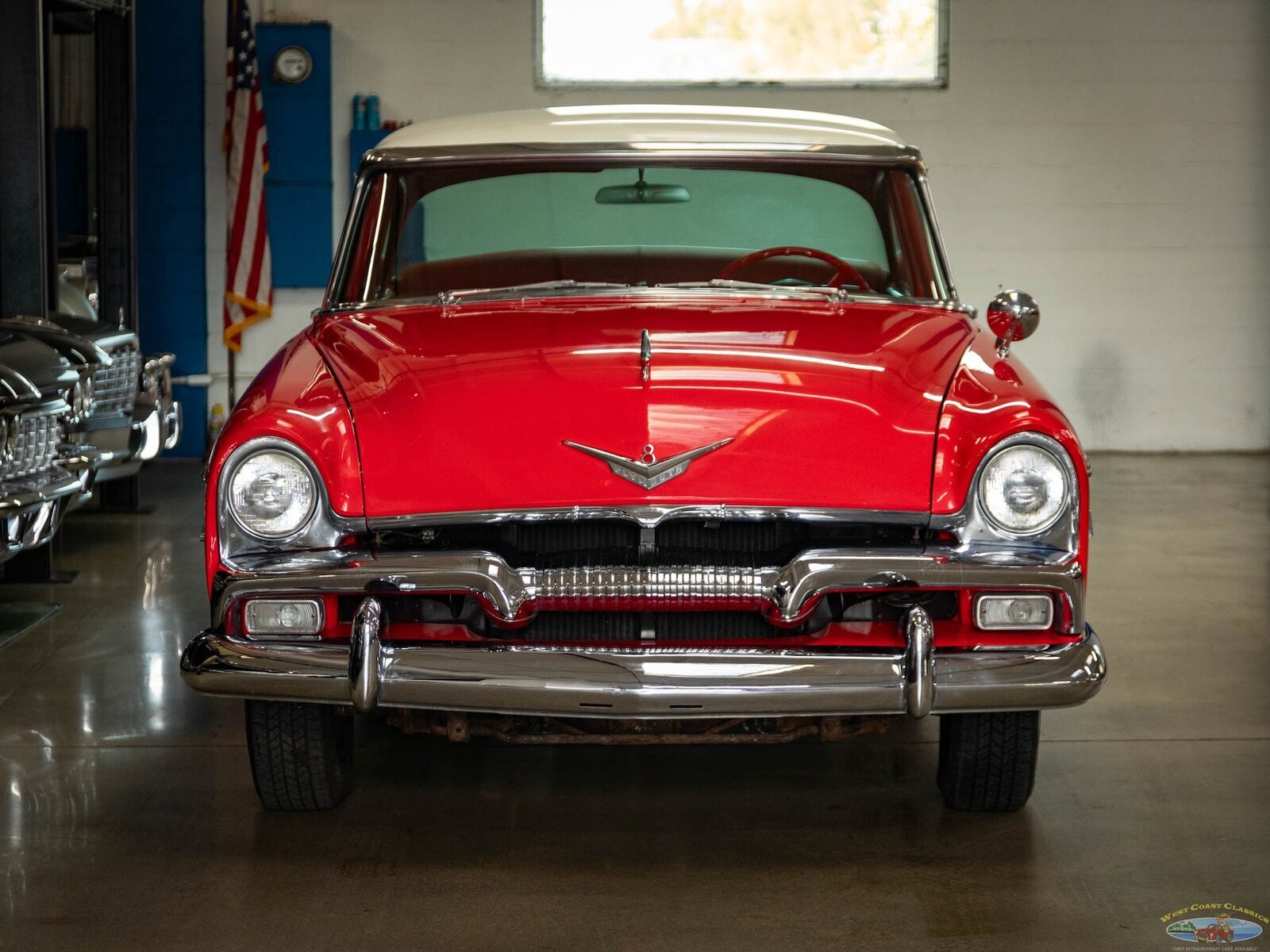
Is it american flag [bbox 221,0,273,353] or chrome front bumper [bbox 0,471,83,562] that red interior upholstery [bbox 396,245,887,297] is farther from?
american flag [bbox 221,0,273,353]

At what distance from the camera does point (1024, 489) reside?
2.74 meters

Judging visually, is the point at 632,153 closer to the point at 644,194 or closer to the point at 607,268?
the point at 644,194

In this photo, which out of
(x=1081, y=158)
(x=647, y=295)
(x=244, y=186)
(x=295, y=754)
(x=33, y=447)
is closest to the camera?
(x=295, y=754)

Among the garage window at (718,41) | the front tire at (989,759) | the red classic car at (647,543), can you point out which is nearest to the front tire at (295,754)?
the red classic car at (647,543)

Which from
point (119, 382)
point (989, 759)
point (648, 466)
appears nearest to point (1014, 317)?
point (989, 759)

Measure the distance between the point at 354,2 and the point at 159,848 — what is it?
25.1 ft

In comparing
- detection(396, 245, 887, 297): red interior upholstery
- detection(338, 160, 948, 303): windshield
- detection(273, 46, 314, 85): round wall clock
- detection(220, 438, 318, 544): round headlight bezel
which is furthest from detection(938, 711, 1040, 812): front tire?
detection(273, 46, 314, 85): round wall clock

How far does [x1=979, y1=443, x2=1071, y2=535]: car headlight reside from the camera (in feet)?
8.96

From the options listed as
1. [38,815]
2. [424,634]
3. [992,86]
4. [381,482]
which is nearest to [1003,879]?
[424,634]

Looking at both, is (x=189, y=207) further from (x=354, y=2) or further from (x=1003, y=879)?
(x=1003, y=879)

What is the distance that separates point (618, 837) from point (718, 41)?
755cm

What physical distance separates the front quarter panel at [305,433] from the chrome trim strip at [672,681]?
286 millimetres

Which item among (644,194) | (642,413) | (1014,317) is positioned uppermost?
(644,194)

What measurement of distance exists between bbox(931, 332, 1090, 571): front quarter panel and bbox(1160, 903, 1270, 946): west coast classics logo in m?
0.67
